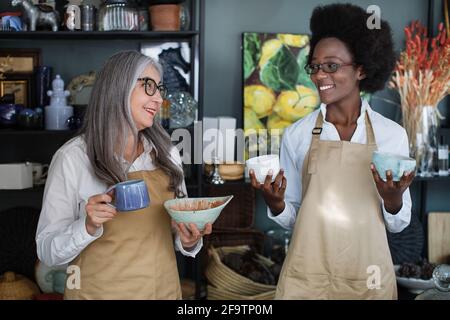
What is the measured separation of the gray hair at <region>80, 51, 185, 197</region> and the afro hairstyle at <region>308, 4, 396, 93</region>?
0.38 m

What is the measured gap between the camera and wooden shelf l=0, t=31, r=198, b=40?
172cm

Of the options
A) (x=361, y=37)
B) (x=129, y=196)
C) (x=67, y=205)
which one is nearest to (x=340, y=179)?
(x=361, y=37)

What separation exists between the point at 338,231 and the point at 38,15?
3.71 ft

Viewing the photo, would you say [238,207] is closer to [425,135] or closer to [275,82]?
[275,82]

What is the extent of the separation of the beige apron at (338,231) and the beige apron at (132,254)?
30 centimetres

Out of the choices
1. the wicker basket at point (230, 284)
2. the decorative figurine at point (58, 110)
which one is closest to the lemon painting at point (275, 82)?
the wicker basket at point (230, 284)

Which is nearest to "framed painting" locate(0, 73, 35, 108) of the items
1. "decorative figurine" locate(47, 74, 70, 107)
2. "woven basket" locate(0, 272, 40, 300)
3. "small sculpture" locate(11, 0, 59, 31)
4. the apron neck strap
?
"decorative figurine" locate(47, 74, 70, 107)

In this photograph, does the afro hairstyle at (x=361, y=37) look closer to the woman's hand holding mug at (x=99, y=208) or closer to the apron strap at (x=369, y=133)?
the apron strap at (x=369, y=133)

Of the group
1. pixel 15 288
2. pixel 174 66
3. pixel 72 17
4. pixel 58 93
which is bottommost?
pixel 15 288

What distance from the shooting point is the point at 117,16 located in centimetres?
172
